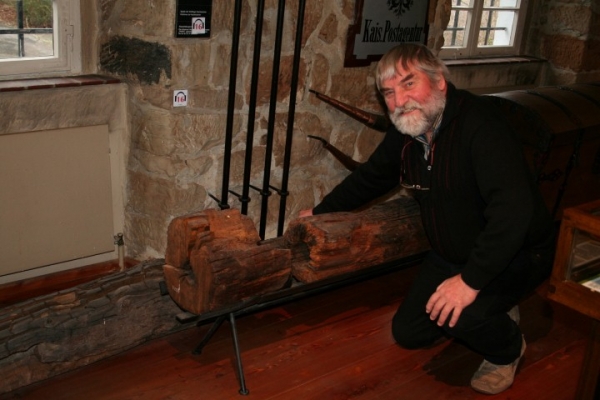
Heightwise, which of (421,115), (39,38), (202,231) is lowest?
(202,231)

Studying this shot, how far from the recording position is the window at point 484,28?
4754 mm

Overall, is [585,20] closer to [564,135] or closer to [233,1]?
[564,135]

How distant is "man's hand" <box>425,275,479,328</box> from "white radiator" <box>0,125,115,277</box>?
1.61 metres

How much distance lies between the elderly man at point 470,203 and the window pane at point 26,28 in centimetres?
144

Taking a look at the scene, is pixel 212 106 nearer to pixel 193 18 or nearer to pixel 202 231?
pixel 193 18

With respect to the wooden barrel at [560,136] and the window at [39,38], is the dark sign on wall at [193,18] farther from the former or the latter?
the wooden barrel at [560,136]

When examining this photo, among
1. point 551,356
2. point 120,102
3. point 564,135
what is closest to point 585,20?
point 564,135

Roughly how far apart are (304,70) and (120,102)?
86 cm

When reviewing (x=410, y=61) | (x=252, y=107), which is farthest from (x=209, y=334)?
(x=410, y=61)

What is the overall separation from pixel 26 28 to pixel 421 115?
5.48ft

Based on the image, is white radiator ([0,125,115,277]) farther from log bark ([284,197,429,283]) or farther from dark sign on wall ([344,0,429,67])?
dark sign on wall ([344,0,429,67])

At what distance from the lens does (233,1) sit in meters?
3.10

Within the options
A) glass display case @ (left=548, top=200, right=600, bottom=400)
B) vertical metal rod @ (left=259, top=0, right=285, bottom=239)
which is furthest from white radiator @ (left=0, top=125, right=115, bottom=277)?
glass display case @ (left=548, top=200, right=600, bottom=400)

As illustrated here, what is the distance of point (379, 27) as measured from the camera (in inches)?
145
